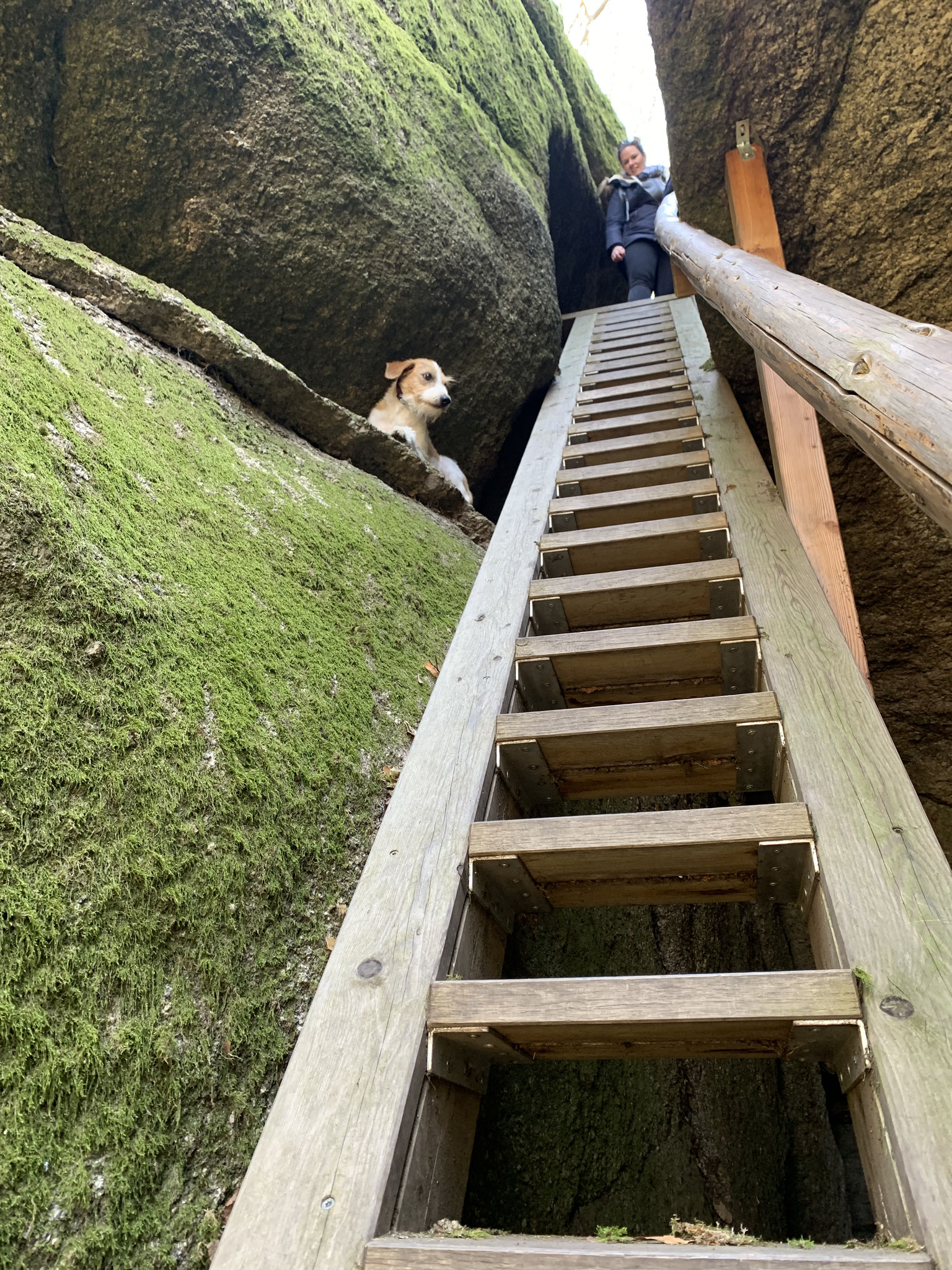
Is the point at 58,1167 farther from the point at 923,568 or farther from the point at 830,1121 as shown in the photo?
the point at 830,1121

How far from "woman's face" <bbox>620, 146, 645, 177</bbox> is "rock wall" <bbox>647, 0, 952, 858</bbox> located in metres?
5.07

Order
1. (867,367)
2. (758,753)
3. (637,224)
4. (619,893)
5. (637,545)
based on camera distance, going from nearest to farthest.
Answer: (867,367)
(619,893)
(758,753)
(637,545)
(637,224)

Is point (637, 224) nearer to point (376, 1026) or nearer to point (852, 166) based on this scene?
point (852, 166)

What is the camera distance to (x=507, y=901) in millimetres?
1866

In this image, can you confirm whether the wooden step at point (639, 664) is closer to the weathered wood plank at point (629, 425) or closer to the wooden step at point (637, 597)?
the wooden step at point (637, 597)

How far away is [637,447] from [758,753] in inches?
86.7

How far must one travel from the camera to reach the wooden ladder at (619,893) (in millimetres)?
1140

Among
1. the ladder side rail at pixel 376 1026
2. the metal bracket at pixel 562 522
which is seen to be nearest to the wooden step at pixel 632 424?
the metal bracket at pixel 562 522

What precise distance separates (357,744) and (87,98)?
10.3 feet

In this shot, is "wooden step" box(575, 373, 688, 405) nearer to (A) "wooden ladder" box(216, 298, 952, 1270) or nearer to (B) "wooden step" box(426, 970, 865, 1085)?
(A) "wooden ladder" box(216, 298, 952, 1270)

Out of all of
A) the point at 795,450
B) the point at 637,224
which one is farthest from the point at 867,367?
the point at 637,224

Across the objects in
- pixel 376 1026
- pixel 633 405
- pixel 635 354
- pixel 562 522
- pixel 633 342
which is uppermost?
pixel 633 342

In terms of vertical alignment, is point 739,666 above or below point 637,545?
below

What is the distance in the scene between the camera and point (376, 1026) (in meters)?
1.39
